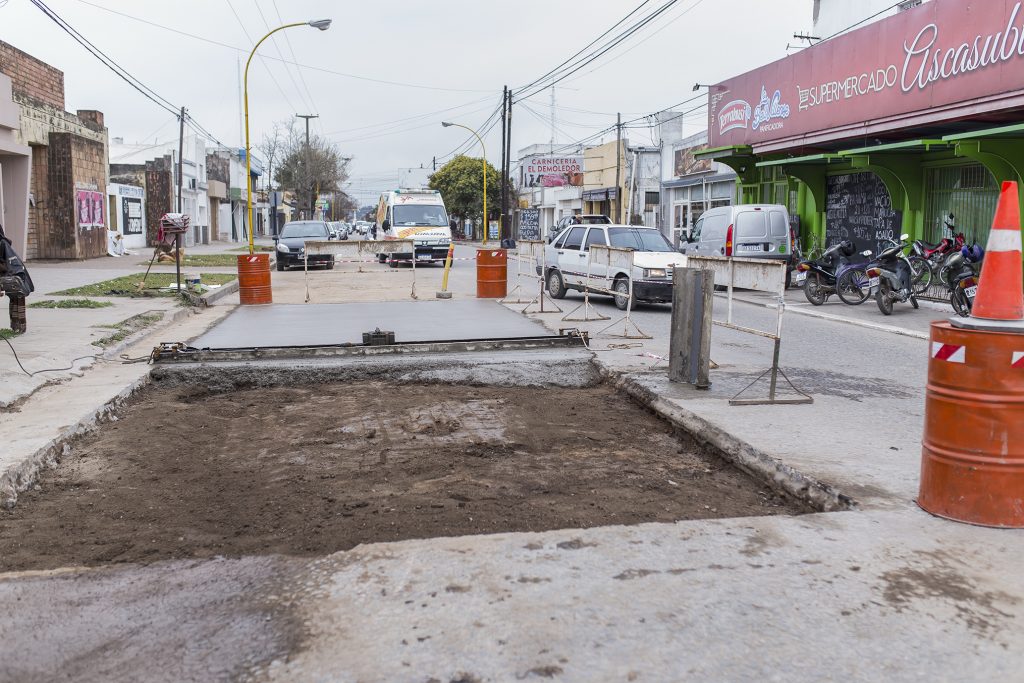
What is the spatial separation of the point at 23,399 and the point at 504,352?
193 inches

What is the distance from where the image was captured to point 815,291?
17.9 meters

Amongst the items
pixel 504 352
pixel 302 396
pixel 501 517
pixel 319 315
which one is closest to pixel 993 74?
pixel 504 352

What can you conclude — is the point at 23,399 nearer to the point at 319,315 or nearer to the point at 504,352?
the point at 504,352

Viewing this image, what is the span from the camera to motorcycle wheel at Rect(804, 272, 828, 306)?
58.7 ft

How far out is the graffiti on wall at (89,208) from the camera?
2995 cm

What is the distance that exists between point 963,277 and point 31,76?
2749 cm

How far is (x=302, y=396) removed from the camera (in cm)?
841

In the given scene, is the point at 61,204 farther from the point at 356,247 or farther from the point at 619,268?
the point at 619,268

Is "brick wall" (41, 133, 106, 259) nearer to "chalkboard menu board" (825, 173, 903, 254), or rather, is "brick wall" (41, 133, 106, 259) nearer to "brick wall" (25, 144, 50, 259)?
"brick wall" (25, 144, 50, 259)

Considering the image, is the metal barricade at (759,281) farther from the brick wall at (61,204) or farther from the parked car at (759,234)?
the brick wall at (61,204)

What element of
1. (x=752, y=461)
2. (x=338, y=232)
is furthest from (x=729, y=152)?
(x=338, y=232)

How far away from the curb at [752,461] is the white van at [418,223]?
2233cm

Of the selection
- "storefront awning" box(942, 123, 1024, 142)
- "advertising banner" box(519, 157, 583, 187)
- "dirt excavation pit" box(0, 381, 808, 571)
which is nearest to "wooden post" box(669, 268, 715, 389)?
"dirt excavation pit" box(0, 381, 808, 571)

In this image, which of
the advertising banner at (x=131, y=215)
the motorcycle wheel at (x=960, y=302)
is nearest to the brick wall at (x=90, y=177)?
the advertising banner at (x=131, y=215)
